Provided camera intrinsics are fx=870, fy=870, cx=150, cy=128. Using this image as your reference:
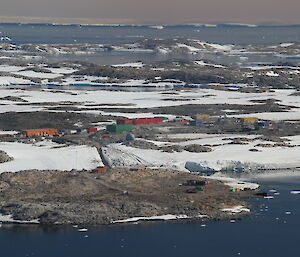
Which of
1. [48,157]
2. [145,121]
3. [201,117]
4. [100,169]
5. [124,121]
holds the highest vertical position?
[100,169]

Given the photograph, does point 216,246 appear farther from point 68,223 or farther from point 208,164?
point 208,164

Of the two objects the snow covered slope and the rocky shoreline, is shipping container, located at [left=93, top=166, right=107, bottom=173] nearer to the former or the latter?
the rocky shoreline

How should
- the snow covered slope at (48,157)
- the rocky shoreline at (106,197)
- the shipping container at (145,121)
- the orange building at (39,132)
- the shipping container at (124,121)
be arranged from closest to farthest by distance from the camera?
the rocky shoreline at (106,197), the snow covered slope at (48,157), the orange building at (39,132), the shipping container at (124,121), the shipping container at (145,121)

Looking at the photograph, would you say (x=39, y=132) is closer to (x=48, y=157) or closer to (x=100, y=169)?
(x=48, y=157)

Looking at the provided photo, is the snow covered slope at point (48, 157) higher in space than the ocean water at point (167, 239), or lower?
lower

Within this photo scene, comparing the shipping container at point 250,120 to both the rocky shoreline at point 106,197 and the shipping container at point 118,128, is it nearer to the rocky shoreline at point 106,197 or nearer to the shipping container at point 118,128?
the shipping container at point 118,128

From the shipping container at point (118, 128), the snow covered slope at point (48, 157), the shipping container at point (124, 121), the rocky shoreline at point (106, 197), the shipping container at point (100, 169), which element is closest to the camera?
the rocky shoreline at point (106, 197)

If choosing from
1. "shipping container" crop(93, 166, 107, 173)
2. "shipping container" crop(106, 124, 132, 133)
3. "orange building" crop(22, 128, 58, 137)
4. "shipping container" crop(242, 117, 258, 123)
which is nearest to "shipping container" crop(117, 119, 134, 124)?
"shipping container" crop(106, 124, 132, 133)

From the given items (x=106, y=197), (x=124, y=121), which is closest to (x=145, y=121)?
(x=124, y=121)

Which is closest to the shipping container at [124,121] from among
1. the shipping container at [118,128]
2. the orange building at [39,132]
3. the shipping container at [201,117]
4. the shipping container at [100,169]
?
the shipping container at [118,128]
